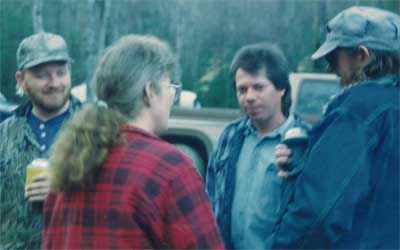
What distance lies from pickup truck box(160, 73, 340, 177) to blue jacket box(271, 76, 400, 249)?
7.90 ft

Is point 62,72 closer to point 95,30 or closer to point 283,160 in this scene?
point 283,160

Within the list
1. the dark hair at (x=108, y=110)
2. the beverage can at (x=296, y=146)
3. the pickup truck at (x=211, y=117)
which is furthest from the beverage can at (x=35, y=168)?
the pickup truck at (x=211, y=117)

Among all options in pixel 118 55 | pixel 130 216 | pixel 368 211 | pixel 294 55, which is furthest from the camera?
pixel 294 55

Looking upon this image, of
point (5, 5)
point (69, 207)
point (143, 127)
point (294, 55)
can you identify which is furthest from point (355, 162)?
point (5, 5)

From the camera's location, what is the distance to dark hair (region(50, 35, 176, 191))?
260cm

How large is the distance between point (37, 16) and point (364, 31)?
136 inches

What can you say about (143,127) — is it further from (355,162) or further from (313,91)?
(313,91)

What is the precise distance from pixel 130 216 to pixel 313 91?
3.58m

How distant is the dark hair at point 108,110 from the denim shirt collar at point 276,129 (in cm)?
106

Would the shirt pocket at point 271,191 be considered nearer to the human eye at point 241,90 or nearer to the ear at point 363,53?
the human eye at point 241,90

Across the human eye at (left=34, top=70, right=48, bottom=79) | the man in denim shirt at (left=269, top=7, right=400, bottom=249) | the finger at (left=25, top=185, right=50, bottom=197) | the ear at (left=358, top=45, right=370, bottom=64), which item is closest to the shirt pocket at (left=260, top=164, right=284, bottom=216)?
the man in denim shirt at (left=269, top=7, right=400, bottom=249)

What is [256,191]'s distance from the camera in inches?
143

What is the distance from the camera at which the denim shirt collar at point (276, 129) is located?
12.3ft

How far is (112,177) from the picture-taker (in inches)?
102
